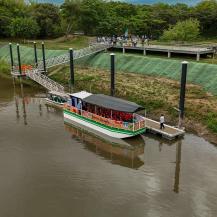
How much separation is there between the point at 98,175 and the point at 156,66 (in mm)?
22407

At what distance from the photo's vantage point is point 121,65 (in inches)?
1802

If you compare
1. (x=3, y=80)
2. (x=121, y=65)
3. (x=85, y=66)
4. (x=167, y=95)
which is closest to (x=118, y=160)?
(x=167, y=95)

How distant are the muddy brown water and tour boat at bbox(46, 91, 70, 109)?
19.6ft

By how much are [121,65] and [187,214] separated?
98.4ft

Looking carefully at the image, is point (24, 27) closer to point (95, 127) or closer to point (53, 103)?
point (53, 103)

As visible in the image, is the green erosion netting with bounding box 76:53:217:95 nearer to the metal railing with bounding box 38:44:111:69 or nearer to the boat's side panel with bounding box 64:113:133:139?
the metal railing with bounding box 38:44:111:69

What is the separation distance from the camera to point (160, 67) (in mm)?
41156

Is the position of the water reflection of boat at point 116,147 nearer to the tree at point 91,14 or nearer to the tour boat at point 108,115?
the tour boat at point 108,115

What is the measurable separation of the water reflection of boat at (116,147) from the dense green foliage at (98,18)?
45.2 m

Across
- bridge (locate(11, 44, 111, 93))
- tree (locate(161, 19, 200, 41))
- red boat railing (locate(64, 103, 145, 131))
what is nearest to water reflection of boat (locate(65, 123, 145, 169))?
red boat railing (locate(64, 103, 145, 131))

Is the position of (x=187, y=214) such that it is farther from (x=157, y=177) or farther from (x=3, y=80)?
(x=3, y=80)

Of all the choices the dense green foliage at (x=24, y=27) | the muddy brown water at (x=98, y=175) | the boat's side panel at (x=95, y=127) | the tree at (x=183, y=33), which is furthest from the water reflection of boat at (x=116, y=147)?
the dense green foliage at (x=24, y=27)

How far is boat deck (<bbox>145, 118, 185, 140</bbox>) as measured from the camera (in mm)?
28464

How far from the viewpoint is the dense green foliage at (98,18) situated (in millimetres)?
70981
